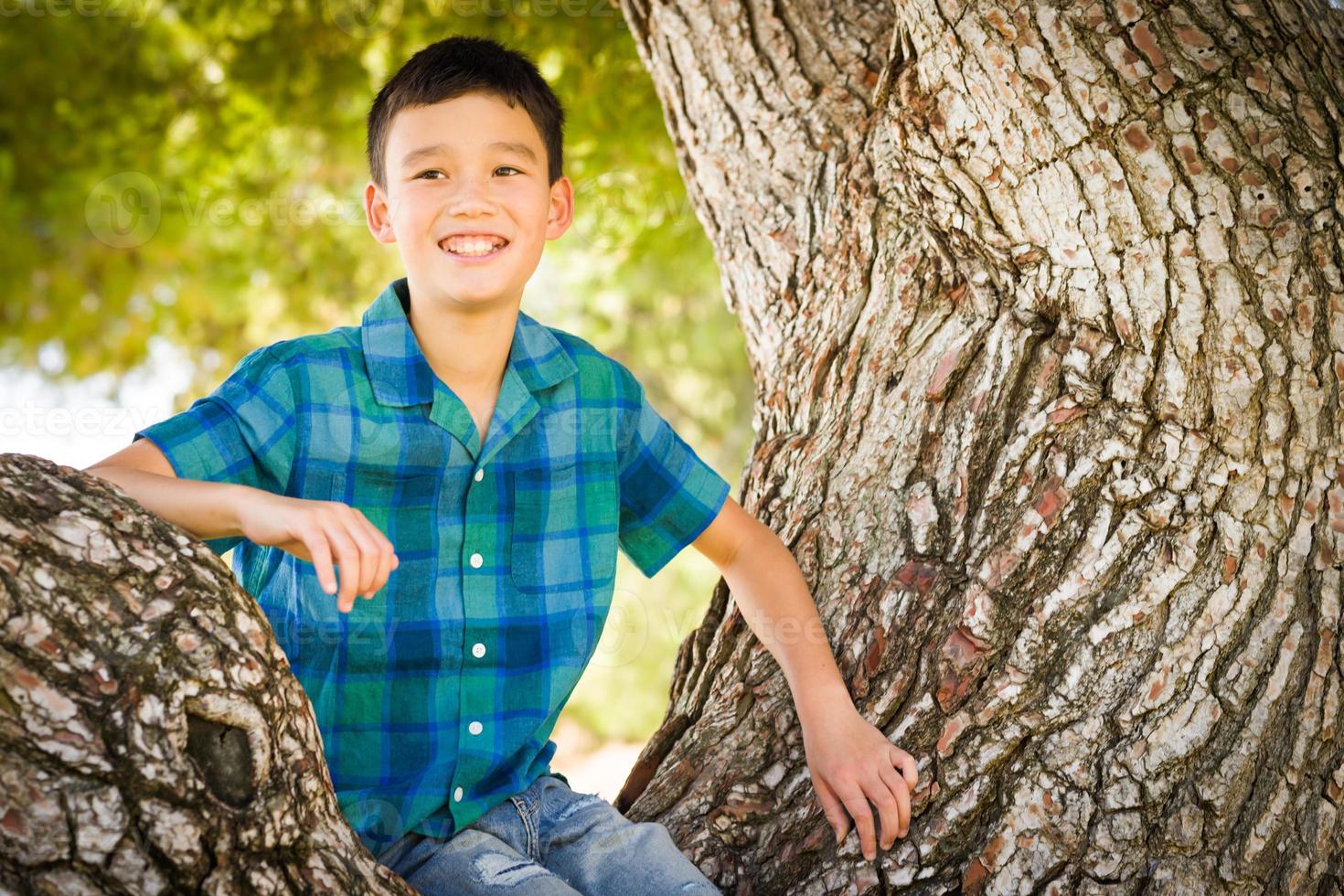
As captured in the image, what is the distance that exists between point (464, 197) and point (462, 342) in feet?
0.88

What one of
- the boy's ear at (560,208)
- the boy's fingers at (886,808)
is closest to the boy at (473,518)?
the boy's fingers at (886,808)

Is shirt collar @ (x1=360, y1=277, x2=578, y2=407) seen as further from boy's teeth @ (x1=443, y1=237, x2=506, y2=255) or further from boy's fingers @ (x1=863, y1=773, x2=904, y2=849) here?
boy's fingers @ (x1=863, y1=773, x2=904, y2=849)

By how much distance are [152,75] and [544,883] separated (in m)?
5.03

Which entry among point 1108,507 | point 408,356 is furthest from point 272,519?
point 1108,507

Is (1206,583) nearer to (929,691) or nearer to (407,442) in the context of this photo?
Answer: (929,691)

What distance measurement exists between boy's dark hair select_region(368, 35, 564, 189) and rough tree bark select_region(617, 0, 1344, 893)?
0.70 metres

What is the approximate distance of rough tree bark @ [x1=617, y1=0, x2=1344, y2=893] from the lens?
2.06 metres

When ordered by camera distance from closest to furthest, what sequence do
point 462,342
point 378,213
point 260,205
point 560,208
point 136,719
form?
point 136,719, point 462,342, point 378,213, point 560,208, point 260,205

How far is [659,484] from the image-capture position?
2.46m

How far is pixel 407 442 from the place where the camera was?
220 cm

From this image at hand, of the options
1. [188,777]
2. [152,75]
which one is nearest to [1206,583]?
[188,777]

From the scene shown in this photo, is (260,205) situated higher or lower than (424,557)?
higher

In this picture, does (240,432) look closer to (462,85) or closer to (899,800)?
(462,85)

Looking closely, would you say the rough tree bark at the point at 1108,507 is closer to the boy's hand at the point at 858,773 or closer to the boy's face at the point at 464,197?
the boy's hand at the point at 858,773
